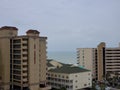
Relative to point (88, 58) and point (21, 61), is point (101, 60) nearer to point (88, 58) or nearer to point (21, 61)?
point (88, 58)

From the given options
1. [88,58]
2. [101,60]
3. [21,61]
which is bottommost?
[101,60]

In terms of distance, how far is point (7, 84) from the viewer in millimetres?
63312

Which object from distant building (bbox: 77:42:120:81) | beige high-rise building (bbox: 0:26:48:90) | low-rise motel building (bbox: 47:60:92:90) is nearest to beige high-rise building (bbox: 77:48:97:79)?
distant building (bbox: 77:42:120:81)

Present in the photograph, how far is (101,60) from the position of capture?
89.6 metres

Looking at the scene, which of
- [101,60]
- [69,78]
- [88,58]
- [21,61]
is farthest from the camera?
[88,58]

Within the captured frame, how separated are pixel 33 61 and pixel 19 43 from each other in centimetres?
583

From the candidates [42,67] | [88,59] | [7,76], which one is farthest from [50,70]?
[88,59]

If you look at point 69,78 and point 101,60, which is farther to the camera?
point 101,60

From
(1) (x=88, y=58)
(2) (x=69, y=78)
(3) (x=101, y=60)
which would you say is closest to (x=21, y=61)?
(2) (x=69, y=78)

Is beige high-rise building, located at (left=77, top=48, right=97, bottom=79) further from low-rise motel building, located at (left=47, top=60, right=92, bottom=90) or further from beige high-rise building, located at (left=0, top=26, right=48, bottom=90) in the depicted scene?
beige high-rise building, located at (left=0, top=26, right=48, bottom=90)

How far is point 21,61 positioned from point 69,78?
14530mm

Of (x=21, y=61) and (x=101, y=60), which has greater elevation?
(x=21, y=61)

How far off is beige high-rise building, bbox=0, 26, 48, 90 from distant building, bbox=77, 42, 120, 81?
29.5m

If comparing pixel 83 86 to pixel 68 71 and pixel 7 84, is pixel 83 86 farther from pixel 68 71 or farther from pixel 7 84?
pixel 7 84
